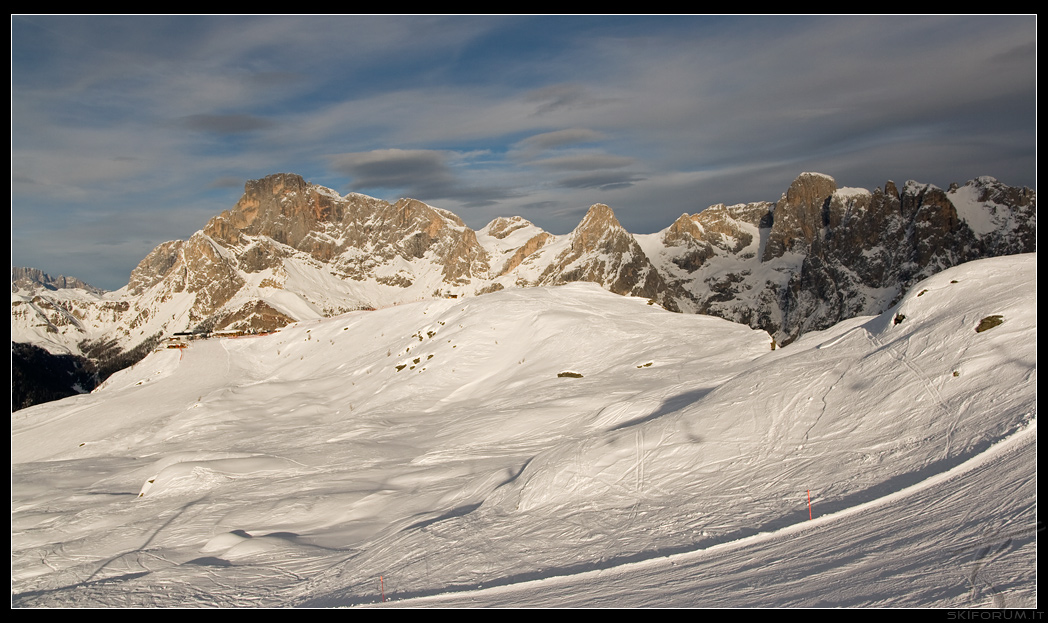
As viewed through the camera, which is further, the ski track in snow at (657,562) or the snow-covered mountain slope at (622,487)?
the ski track in snow at (657,562)

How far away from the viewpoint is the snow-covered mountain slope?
370 inches

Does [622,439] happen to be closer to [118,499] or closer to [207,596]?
[207,596]

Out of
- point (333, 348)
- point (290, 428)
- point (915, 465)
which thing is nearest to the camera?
point (915, 465)

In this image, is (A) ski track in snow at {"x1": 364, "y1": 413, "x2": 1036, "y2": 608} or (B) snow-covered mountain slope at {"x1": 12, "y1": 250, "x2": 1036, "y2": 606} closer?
(B) snow-covered mountain slope at {"x1": 12, "y1": 250, "x2": 1036, "y2": 606}

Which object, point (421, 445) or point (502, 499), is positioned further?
point (421, 445)

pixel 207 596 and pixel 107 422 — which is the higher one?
pixel 107 422

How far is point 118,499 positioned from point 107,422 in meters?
15.5

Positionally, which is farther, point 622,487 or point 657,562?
point 622,487

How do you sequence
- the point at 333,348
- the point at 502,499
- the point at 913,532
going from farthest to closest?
1. the point at 333,348
2. the point at 502,499
3. the point at 913,532

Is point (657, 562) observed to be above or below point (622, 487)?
below

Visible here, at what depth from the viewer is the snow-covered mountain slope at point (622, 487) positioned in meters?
9.39

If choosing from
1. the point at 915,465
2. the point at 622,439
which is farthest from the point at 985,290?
the point at 622,439

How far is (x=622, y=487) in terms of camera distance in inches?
529
